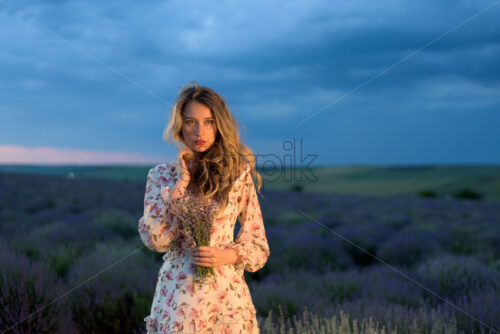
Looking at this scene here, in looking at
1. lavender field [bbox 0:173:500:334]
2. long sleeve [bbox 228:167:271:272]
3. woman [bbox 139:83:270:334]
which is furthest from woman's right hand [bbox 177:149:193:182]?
lavender field [bbox 0:173:500:334]

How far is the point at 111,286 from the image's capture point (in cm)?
425

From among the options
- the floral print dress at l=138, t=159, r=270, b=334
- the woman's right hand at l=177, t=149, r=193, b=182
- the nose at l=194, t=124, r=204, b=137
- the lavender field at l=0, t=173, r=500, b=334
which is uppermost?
the nose at l=194, t=124, r=204, b=137

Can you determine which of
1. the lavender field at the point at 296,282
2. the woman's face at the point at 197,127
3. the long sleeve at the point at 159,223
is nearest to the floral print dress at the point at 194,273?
the long sleeve at the point at 159,223

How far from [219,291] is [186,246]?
28cm

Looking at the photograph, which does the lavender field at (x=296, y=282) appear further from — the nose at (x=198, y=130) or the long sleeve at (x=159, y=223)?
the nose at (x=198, y=130)

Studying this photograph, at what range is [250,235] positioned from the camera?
7.12 feet

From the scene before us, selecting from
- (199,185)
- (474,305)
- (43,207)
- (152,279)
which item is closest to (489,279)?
(474,305)

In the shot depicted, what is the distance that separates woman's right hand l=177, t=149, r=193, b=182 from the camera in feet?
6.87

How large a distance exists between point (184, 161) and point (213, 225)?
368 mm

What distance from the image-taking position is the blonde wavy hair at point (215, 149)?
2.19m

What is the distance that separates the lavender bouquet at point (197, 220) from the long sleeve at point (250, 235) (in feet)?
0.58

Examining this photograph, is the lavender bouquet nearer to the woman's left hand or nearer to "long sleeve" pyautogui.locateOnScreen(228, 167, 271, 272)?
the woman's left hand

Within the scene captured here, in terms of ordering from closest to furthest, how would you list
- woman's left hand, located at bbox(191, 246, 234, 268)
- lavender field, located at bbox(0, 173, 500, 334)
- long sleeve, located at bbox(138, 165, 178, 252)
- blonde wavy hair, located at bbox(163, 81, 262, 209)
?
1. woman's left hand, located at bbox(191, 246, 234, 268)
2. long sleeve, located at bbox(138, 165, 178, 252)
3. blonde wavy hair, located at bbox(163, 81, 262, 209)
4. lavender field, located at bbox(0, 173, 500, 334)

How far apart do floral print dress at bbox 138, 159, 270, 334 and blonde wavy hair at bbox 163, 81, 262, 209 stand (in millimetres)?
84
